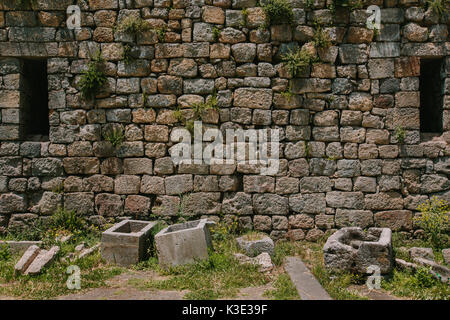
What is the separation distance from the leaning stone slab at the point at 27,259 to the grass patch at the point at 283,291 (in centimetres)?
351

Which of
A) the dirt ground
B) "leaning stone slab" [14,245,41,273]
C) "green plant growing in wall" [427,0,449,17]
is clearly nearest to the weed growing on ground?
the dirt ground

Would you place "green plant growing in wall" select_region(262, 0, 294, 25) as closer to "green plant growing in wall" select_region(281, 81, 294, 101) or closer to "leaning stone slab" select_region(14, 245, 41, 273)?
"green plant growing in wall" select_region(281, 81, 294, 101)

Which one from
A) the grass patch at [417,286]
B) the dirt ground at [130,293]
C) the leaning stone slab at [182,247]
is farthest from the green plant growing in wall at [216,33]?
the grass patch at [417,286]

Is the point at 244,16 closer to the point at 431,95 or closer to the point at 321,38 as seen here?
the point at 321,38

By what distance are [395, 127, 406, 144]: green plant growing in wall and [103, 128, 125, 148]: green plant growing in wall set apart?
508 centimetres

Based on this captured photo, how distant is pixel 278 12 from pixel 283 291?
185 inches

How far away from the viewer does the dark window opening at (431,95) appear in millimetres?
6441

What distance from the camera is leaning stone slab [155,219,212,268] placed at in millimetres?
5062

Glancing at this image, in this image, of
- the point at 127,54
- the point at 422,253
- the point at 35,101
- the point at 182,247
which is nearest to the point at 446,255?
the point at 422,253

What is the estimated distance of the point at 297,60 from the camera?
6.15 meters

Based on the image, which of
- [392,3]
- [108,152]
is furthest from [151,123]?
[392,3]

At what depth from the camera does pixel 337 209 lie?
630 centimetres

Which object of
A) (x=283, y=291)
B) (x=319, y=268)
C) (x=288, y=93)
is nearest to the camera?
(x=283, y=291)
